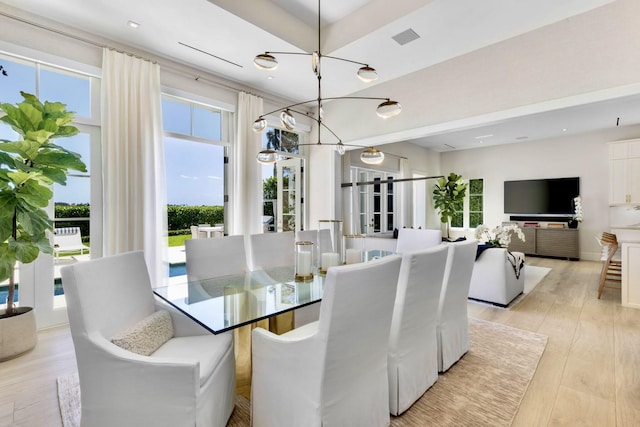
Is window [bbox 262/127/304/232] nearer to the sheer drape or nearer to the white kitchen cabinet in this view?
the sheer drape

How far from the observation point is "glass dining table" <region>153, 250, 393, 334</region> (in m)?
1.62

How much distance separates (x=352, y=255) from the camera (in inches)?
105

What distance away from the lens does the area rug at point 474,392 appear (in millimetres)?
1730

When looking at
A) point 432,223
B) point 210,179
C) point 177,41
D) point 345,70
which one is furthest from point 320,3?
point 432,223

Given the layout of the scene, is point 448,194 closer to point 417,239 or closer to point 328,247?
point 417,239

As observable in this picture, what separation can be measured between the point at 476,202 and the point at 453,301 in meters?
7.33

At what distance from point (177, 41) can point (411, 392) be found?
3.98m

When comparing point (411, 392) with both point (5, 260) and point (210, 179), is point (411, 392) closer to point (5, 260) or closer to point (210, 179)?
point (5, 260)

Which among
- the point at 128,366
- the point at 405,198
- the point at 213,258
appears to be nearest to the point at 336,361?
the point at 128,366

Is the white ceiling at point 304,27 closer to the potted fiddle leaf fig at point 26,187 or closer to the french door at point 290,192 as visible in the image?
the potted fiddle leaf fig at point 26,187

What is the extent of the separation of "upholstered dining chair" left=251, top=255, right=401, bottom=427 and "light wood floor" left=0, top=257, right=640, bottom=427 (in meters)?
1.01

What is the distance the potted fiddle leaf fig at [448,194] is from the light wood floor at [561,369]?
15.5ft

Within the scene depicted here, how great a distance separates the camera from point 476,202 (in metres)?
8.62

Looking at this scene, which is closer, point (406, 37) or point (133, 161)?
point (406, 37)
